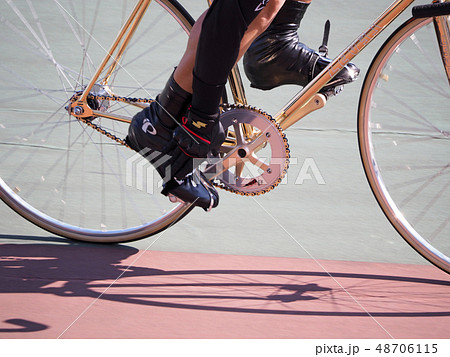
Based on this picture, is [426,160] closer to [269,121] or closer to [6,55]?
[269,121]

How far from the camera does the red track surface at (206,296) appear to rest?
2219mm

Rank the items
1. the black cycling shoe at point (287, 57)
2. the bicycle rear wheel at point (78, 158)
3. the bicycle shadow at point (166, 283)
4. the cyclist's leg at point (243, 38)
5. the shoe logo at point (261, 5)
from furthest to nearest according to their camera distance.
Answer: the bicycle rear wheel at point (78, 158) → the black cycling shoe at point (287, 57) → the bicycle shadow at point (166, 283) → the cyclist's leg at point (243, 38) → the shoe logo at point (261, 5)

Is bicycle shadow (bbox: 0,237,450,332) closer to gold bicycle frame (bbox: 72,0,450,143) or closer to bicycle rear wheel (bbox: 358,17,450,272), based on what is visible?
bicycle rear wheel (bbox: 358,17,450,272)

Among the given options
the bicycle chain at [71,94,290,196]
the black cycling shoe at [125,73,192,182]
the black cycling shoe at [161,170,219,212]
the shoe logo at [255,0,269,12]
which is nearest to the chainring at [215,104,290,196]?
the bicycle chain at [71,94,290,196]

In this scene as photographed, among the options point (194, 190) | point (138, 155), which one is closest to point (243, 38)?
point (194, 190)

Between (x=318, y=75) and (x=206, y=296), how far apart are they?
36.2 inches

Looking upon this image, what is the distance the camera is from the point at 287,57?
2592 mm

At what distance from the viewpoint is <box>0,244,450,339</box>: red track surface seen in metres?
2.22

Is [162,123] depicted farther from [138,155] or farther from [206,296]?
[138,155]

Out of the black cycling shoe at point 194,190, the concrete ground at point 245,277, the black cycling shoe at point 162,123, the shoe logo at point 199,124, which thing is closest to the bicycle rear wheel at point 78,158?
the concrete ground at point 245,277

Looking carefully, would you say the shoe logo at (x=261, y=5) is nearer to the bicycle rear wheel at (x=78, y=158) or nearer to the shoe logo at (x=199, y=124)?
the shoe logo at (x=199, y=124)

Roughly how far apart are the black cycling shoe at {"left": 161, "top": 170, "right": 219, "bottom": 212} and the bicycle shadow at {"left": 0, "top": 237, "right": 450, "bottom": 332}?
32cm

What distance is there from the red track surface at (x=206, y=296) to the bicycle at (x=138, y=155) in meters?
0.17

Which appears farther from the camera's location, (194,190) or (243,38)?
(194,190)
